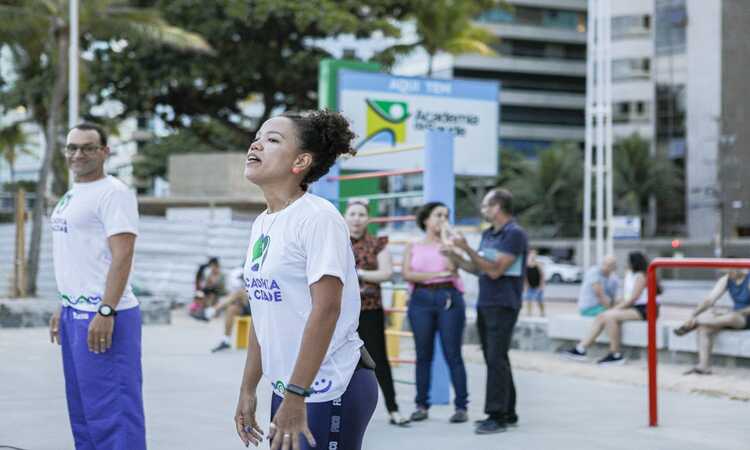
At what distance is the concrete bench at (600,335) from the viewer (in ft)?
41.1

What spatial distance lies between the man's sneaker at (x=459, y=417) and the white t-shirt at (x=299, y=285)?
477 centimetres

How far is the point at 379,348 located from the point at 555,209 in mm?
58383

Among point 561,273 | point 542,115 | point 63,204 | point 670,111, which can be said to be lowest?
point 561,273

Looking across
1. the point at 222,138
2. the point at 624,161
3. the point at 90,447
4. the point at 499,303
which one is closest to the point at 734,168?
the point at 624,161

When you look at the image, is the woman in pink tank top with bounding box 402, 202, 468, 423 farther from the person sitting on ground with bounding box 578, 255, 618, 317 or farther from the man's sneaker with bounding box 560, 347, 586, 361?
the person sitting on ground with bounding box 578, 255, 618, 317

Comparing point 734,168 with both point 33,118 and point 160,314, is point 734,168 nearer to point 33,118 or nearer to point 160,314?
point 33,118

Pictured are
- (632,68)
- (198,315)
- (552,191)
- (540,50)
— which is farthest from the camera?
(540,50)

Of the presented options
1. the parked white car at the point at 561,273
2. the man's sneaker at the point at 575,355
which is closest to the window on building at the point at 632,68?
the parked white car at the point at 561,273

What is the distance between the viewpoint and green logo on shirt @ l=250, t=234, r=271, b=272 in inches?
135

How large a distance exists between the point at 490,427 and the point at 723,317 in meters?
4.75

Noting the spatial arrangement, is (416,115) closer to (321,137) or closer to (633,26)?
(321,137)

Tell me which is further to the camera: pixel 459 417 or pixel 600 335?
pixel 600 335

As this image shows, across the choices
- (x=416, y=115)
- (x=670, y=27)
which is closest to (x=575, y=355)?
(x=416, y=115)

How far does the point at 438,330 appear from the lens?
328 inches
